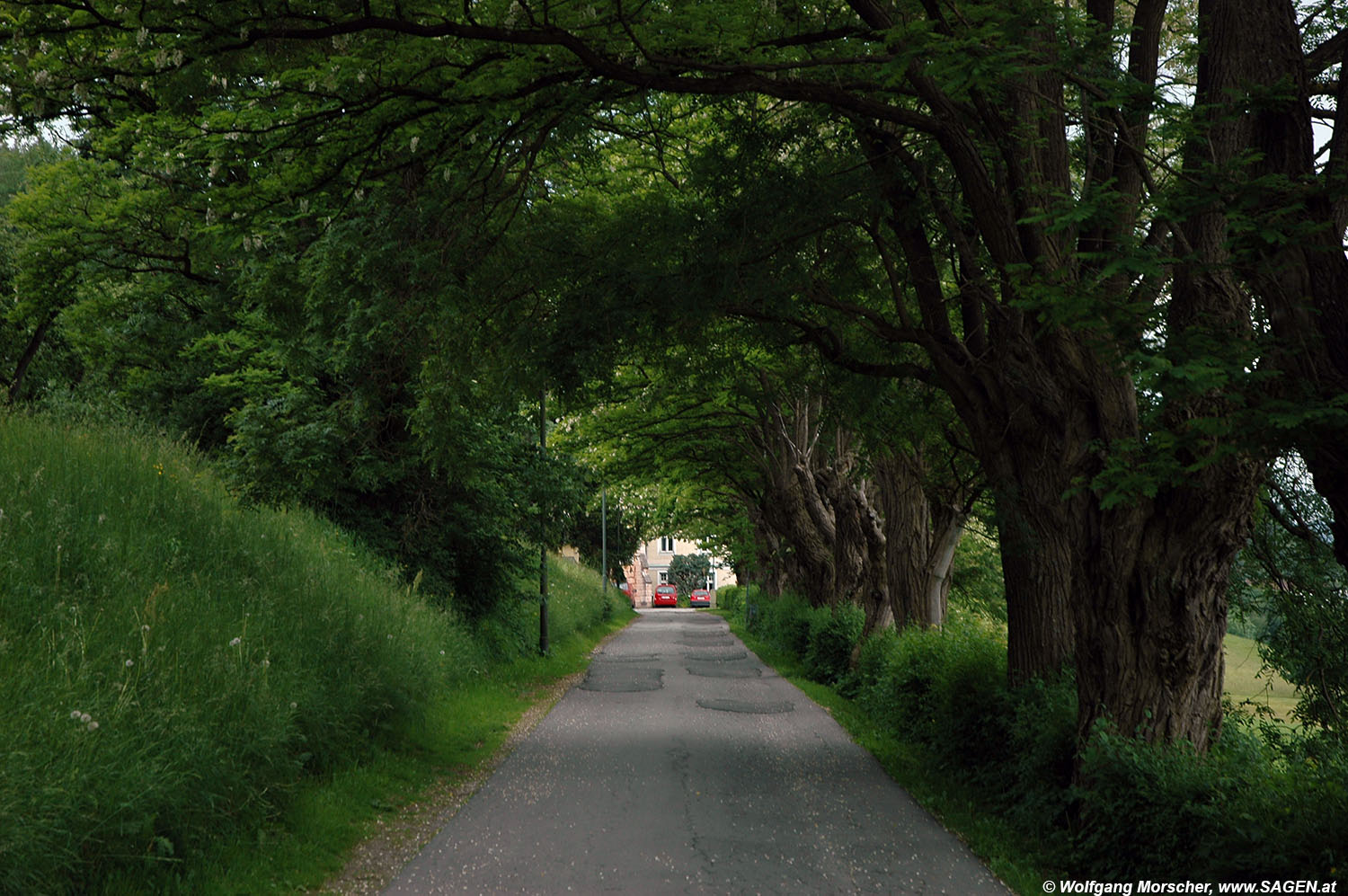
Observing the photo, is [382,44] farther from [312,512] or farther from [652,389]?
[652,389]

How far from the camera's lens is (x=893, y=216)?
32.6 feet

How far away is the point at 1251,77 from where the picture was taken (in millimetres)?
6230

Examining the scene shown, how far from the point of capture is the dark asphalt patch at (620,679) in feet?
63.7

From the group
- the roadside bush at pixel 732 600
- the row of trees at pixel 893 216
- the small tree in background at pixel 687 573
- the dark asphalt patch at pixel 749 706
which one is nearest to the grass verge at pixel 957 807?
the dark asphalt patch at pixel 749 706

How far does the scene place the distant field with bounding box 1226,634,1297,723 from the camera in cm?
836

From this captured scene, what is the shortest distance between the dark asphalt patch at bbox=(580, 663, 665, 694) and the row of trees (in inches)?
322

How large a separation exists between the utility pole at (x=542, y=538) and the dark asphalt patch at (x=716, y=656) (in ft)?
14.4

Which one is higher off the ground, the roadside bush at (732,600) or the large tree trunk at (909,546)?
the large tree trunk at (909,546)

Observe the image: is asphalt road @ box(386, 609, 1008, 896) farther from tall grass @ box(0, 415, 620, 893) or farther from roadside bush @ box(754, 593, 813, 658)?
roadside bush @ box(754, 593, 813, 658)

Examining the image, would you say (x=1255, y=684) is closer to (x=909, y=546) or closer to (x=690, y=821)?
(x=690, y=821)

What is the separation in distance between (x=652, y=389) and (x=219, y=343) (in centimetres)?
820

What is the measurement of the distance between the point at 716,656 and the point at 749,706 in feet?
38.5

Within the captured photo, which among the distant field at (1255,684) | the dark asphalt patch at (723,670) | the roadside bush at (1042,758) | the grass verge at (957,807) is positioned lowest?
the dark asphalt patch at (723,670)

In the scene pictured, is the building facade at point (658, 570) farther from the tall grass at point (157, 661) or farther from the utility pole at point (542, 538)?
the tall grass at point (157, 661)
